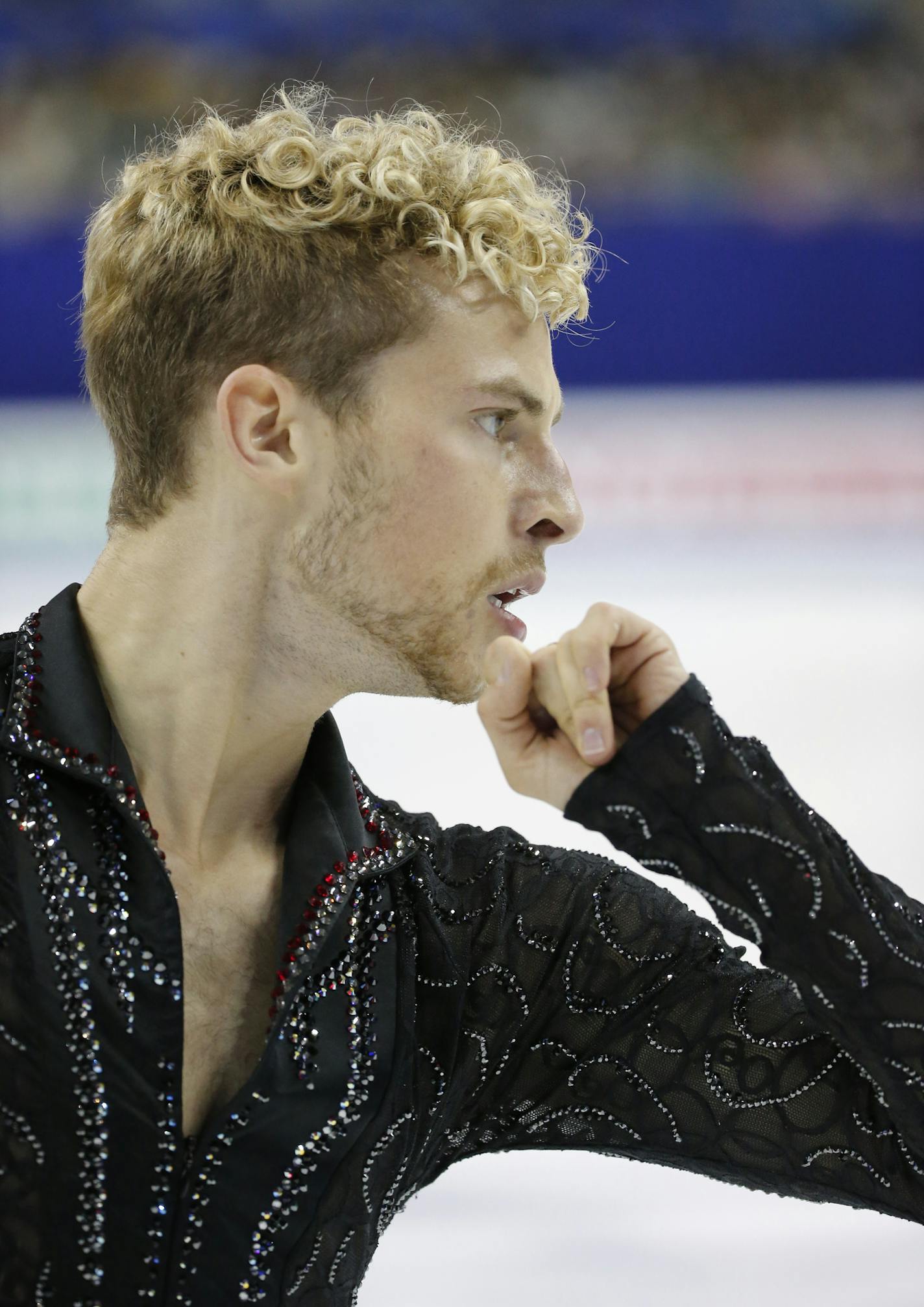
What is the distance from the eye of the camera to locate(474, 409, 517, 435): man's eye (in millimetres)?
1942

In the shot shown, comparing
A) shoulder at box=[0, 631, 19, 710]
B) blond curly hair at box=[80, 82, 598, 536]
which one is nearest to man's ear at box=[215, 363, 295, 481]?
blond curly hair at box=[80, 82, 598, 536]

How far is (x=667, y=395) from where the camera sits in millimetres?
7398

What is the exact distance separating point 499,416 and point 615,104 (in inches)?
315

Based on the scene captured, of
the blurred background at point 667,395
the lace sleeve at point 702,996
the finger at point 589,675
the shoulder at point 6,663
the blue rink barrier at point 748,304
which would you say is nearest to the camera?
the finger at point 589,675

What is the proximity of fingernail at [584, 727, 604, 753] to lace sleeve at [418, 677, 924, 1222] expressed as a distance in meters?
0.05

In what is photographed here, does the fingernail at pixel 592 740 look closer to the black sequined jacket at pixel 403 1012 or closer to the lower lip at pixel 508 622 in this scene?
the black sequined jacket at pixel 403 1012

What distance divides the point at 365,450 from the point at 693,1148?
1.05 metres

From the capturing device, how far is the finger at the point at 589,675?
157 cm

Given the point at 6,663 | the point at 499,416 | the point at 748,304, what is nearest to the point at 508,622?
the point at 499,416

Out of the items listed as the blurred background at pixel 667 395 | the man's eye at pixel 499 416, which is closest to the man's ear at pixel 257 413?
the man's eye at pixel 499 416

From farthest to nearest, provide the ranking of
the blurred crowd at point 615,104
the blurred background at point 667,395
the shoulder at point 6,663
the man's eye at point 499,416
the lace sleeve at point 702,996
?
the blurred crowd at point 615,104 → the blurred background at point 667,395 → the man's eye at point 499,416 → the shoulder at point 6,663 → the lace sleeve at point 702,996

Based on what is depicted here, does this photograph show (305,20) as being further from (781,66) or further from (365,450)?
(365,450)

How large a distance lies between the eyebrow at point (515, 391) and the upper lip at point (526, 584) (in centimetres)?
21

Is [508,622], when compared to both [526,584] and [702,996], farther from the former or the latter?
[702,996]
